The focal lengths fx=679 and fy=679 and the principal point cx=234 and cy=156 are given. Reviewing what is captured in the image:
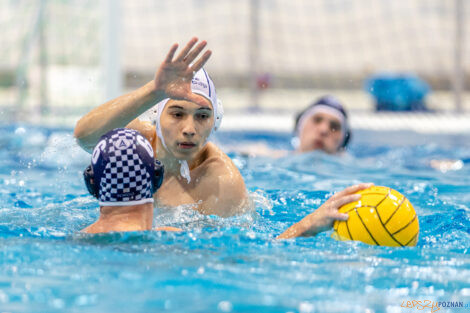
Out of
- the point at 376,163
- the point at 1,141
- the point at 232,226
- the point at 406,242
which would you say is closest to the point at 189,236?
the point at 232,226

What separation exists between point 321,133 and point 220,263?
4238 mm

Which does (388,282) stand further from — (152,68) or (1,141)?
(152,68)

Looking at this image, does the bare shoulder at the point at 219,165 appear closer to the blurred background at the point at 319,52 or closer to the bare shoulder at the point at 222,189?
the bare shoulder at the point at 222,189

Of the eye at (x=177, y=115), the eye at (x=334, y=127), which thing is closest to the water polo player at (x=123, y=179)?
the eye at (x=177, y=115)

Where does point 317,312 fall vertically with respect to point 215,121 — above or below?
below

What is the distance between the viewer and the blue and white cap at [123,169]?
9.72 feet

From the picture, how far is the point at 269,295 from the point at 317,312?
0.74 ft

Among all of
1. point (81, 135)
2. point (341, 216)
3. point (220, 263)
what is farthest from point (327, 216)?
point (81, 135)

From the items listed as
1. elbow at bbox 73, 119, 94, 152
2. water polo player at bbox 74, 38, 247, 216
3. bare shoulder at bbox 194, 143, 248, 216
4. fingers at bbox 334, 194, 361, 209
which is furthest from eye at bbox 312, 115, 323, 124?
fingers at bbox 334, 194, 361, 209

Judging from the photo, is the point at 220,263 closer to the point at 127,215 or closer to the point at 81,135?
the point at 127,215

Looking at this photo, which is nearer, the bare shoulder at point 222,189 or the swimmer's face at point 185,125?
the swimmer's face at point 185,125

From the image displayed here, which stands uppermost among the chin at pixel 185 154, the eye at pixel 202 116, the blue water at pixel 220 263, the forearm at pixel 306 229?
the eye at pixel 202 116

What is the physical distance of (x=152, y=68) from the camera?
12.2 metres

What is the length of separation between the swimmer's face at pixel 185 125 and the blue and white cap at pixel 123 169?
1.77 feet
